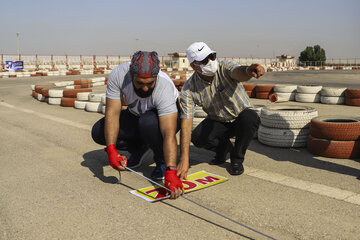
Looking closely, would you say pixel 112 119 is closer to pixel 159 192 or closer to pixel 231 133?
pixel 159 192

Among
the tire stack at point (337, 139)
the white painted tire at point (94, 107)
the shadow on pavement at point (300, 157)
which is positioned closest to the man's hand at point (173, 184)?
the shadow on pavement at point (300, 157)

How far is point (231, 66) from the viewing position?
3.26 m

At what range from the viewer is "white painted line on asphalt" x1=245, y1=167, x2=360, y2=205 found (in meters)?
2.79

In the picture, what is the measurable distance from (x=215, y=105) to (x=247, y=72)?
0.69 m

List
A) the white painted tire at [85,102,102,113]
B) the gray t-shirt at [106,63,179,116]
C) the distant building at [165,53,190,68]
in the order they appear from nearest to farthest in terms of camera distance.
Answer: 1. the gray t-shirt at [106,63,179,116]
2. the white painted tire at [85,102,102,113]
3. the distant building at [165,53,190,68]

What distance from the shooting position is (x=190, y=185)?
3.17 meters

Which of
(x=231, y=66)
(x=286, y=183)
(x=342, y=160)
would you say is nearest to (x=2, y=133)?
(x=231, y=66)

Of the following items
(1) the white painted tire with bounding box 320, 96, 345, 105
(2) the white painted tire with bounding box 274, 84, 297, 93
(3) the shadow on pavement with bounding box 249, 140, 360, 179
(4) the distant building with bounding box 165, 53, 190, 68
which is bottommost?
(3) the shadow on pavement with bounding box 249, 140, 360, 179

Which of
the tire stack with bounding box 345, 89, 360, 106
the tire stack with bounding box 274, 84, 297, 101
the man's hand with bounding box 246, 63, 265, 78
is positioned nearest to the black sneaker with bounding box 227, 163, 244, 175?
the man's hand with bounding box 246, 63, 265, 78

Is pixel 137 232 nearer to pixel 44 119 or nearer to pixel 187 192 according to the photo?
pixel 187 192

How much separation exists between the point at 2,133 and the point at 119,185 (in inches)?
141

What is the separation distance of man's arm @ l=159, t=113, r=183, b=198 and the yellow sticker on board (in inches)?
7.0

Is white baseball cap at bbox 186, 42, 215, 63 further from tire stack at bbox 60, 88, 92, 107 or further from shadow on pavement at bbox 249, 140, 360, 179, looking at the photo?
tire stack at bbox 60, 88, 92, 107

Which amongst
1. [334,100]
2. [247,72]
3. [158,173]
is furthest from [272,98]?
[247,72]
